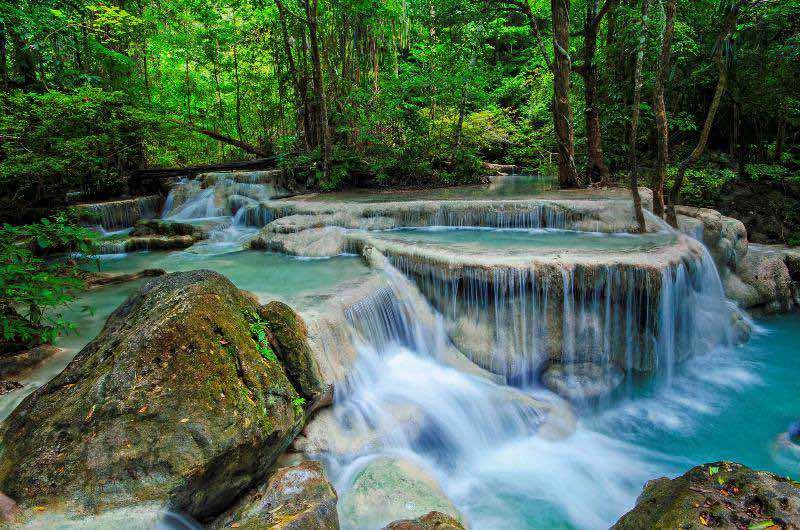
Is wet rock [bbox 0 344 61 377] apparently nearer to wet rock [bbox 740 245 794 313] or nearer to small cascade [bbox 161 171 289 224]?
small cascade [bbox 161 171 289 224]

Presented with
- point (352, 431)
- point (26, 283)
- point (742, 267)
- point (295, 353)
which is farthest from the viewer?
point (742, 267)

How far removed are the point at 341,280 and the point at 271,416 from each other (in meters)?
3.01

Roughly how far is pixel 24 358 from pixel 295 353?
2.83m

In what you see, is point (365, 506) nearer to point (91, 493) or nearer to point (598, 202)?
point (91, 493)

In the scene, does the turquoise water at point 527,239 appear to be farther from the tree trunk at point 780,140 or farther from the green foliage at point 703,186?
the tree trunk at point 780,140

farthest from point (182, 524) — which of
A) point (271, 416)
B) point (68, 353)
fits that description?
point (68, 353)

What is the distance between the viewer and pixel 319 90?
12531mm

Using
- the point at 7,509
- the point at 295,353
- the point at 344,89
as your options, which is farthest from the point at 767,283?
the point at 344,89

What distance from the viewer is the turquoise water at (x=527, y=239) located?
265 inches

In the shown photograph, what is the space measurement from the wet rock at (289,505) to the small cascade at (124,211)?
10.6 m

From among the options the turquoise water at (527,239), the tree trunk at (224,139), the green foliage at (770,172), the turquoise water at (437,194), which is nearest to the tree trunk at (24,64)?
the tree trunk at (224,139)

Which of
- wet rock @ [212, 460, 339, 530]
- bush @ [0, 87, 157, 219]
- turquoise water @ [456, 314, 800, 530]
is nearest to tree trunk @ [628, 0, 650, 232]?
turquoise water @ [456, 314, 800, 530]

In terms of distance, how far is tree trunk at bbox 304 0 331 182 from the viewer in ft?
38.5

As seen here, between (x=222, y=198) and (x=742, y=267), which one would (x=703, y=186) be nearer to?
(x=742, y=267)
